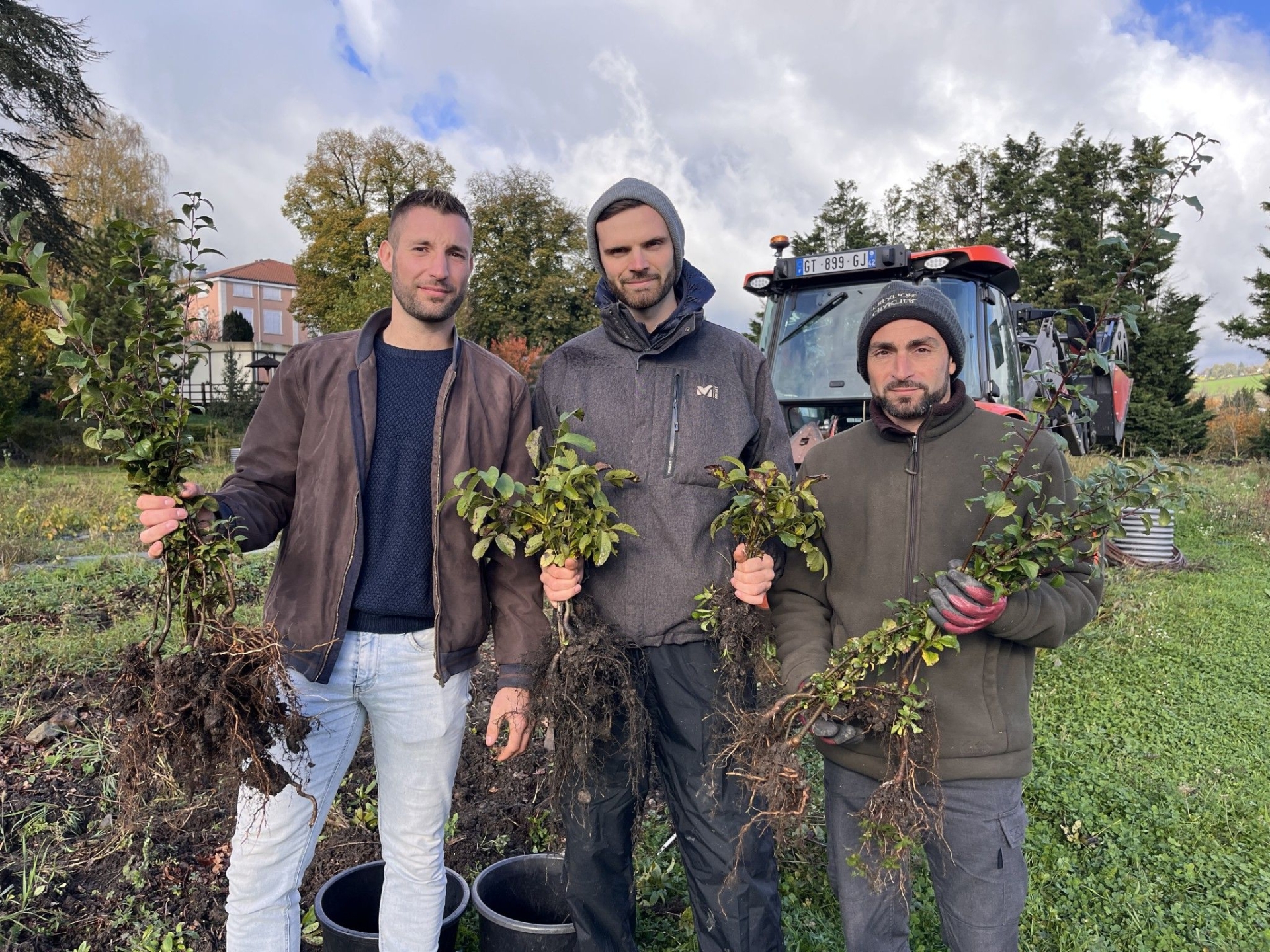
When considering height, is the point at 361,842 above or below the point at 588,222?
below

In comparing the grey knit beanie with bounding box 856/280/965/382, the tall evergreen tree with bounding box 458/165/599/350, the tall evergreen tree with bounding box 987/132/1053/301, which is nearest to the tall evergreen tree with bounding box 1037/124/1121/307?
the tall evergreen tree with bounding box 987/132/1053/301

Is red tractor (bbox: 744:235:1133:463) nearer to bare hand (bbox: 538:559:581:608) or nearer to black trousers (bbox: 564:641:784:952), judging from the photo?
black trousers (bbox: 564:641:784:952)

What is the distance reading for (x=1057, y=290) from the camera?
2867cm

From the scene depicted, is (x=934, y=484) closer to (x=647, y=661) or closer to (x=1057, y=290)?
(x=647, y=661)

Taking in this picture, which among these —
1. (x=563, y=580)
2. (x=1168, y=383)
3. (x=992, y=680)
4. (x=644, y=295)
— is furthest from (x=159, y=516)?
(x=1168, y=383)

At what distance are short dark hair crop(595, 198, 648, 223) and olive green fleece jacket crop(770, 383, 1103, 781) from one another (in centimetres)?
102

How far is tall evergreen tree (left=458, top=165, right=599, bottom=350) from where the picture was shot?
33.6 m

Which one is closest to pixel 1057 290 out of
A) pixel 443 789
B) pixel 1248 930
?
pixel 1248 930

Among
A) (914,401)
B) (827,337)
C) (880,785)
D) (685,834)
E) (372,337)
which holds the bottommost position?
(685,834)

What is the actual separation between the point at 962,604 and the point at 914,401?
24.3 inches

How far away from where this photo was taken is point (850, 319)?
6723 mm

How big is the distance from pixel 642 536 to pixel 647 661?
404mm

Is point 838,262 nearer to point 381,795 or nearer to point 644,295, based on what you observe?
point 644,295

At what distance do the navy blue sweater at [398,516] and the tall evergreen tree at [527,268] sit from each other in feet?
98.8
